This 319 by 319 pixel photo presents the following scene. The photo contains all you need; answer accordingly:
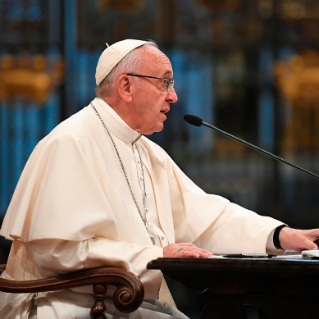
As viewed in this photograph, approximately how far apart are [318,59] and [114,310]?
16.7 feet

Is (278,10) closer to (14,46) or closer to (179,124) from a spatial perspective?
(179,124)

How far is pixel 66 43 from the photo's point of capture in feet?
21.6

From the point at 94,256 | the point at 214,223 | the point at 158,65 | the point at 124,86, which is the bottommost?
the point at 214,223

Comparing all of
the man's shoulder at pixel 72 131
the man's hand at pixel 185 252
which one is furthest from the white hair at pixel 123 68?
the man's hand at pixel 185 252

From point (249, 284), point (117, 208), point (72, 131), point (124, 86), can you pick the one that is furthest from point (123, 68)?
point (249, 284)

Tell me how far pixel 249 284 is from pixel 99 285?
0.63 meters

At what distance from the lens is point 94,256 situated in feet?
8.34

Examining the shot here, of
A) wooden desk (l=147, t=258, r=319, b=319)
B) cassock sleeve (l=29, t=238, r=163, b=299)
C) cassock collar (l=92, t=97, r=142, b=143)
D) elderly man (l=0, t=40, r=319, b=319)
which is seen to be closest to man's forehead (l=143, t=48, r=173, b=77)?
elderly man (l=0, t=40, r=319, b=319)

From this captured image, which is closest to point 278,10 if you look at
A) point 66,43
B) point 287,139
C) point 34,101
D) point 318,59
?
point 318,59

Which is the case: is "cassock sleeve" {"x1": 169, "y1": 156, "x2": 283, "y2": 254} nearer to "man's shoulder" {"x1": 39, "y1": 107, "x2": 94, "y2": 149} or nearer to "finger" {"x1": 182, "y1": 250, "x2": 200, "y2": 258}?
"man's shoulder" {"x1": 39, "y1": 107, "x2": 94, "y2": 149}

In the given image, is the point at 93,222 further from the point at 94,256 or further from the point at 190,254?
the point at 190,254

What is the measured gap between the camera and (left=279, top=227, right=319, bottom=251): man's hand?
9.46 feet

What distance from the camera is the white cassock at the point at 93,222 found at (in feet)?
8.47

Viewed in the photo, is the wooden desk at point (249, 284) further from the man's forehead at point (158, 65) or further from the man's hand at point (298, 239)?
the man's forehead at point (158, 65)
